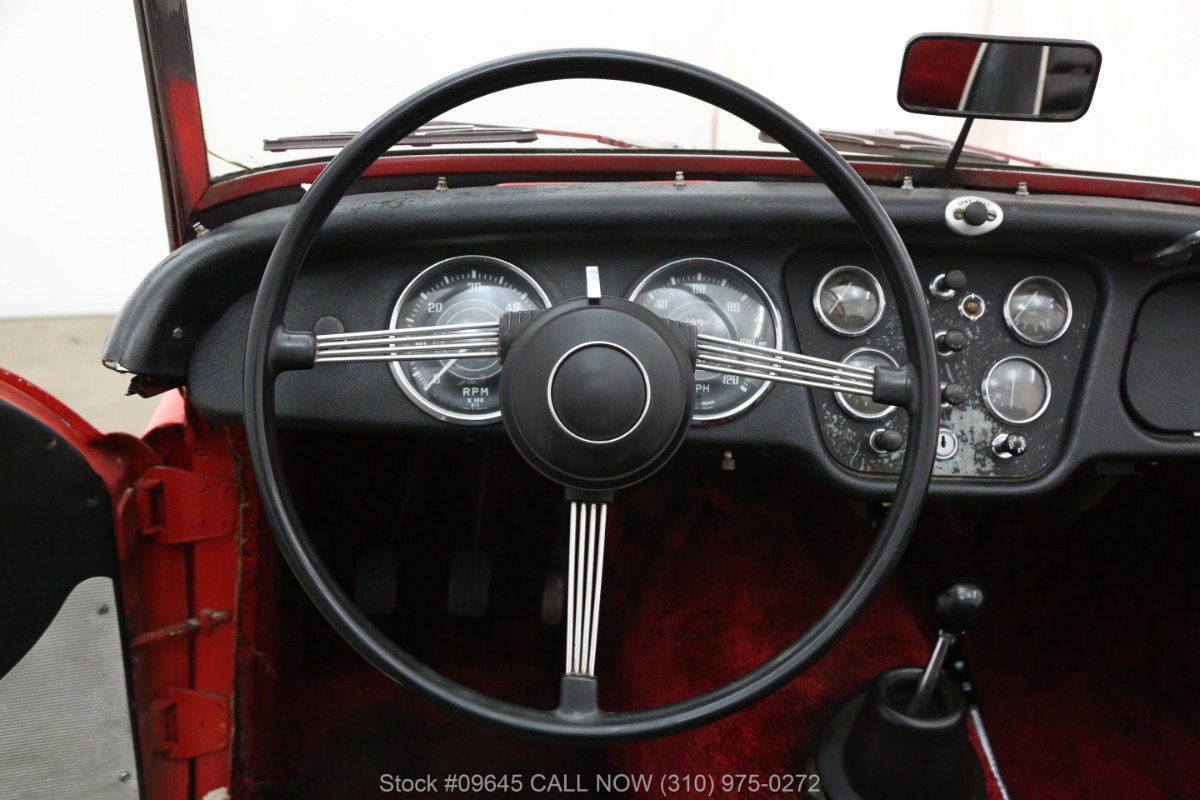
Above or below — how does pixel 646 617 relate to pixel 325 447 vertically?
below

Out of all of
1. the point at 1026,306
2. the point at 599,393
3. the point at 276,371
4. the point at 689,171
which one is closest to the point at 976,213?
the point at 1026,306

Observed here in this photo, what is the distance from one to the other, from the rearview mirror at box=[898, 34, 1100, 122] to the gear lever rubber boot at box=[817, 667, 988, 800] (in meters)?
0.88

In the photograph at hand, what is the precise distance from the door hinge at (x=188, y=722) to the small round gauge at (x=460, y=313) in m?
0.75

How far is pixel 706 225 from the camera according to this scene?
1233 mm

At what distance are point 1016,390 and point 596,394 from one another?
29.8 inches

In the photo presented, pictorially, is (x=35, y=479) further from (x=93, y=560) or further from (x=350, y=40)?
(x=350, y=40)

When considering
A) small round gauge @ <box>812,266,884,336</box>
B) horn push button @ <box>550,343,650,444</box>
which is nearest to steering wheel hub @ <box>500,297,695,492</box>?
horn push button @ <box>550,343,650,444</box>

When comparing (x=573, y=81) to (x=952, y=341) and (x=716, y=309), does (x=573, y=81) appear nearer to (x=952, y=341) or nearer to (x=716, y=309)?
(x=716, y=309)

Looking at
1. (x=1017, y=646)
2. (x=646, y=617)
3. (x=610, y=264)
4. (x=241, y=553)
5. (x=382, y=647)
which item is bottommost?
(x=1017, y=646)

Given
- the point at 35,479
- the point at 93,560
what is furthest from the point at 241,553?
the point at 35,479

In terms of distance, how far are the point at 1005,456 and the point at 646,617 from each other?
94 centimetres

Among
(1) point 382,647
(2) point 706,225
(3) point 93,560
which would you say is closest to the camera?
(1) point 382,647

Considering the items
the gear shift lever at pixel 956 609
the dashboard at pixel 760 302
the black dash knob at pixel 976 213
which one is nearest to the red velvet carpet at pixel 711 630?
the gear shift lever at pixel 956 609

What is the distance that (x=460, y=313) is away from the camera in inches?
50.1
